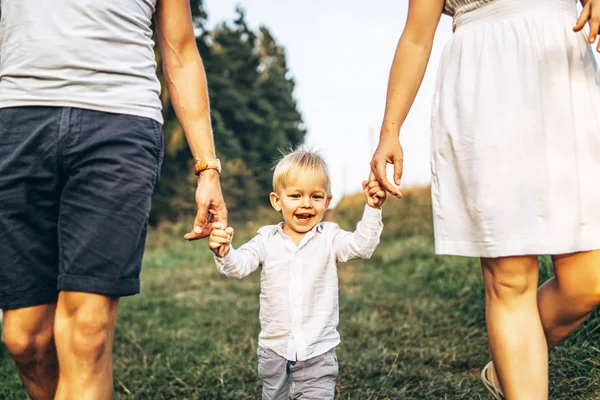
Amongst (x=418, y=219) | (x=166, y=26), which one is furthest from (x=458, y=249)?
(x=418, y=219)

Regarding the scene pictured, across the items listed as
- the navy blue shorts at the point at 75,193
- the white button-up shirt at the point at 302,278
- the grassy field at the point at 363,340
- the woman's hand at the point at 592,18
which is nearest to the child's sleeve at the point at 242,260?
the white button-up shirt at the point at 302,278

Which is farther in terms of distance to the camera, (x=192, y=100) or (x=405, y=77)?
(x=405, y=77)

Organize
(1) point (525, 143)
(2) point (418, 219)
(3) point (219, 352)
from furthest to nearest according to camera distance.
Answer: (2) point (418, 219), (3) point (219, 352), (1) point (525, 143)

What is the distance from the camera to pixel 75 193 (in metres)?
1.99

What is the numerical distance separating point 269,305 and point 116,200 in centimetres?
92

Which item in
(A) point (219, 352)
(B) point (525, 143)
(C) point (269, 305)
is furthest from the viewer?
(A) point (219, 352)

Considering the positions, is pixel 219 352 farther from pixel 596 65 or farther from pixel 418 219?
pixel 418 219

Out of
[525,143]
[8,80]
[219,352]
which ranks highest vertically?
[8,80]

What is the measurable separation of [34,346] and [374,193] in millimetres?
1262

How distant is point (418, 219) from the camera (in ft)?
39.7

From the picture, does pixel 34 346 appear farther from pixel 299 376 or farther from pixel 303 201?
pixel 303 201

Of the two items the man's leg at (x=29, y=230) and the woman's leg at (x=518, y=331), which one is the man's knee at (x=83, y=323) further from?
the woman's leg at (x=518, y=331)

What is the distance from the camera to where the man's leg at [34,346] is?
210 cm

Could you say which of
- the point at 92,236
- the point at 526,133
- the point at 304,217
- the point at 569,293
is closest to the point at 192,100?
the point at 92,236
